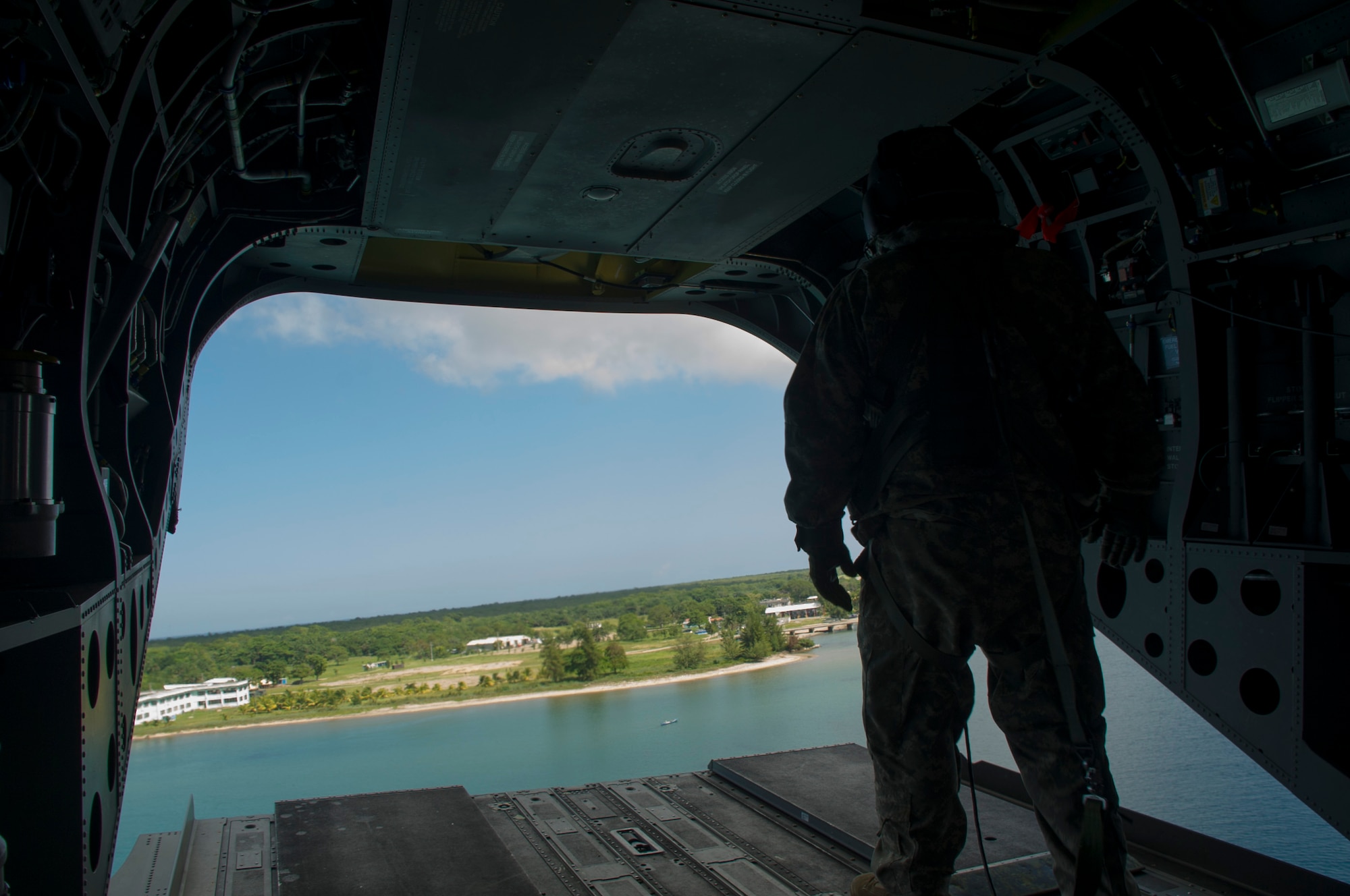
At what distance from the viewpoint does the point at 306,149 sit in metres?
3.82

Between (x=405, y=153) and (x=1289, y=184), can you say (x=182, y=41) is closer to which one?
(x=405, y=153)

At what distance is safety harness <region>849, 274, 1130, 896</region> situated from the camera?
5.13ft

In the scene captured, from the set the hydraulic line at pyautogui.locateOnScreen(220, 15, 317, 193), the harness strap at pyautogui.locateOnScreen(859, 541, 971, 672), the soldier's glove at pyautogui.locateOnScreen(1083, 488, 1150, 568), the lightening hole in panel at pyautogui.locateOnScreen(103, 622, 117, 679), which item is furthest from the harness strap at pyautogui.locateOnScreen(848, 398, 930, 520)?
the hydraulic line at pyautogui.locateOnScreen(220, 15, 317, 193)

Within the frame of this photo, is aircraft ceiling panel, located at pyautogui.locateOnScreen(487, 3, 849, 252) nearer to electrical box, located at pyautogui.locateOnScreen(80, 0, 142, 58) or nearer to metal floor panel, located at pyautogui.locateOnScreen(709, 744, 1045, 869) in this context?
electrical box, located at pyautogui.locateOnScreen(80, 0, 142, 58)

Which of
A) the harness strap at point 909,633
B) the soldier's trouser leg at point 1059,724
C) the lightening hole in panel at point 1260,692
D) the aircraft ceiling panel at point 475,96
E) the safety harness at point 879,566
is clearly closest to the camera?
the safety harness at point 879,566

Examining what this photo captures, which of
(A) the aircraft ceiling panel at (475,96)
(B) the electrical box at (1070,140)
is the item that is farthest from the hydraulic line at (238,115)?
(B) the electrical box at (1070,140)

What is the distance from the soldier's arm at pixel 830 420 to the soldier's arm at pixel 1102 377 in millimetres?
429

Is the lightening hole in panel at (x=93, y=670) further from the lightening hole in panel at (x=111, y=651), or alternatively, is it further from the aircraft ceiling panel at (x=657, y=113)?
the aircraft ceiling panel at (x=657, y=113)

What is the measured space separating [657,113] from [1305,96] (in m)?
2.16

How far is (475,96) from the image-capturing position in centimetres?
291

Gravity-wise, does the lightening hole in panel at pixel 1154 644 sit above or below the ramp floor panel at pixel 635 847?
above

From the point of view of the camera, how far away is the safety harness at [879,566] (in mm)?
1564

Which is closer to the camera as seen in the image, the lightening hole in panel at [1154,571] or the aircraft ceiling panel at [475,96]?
the aircraft ceiling panel at [475,96]

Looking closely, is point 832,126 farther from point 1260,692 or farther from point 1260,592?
point 1260,692
